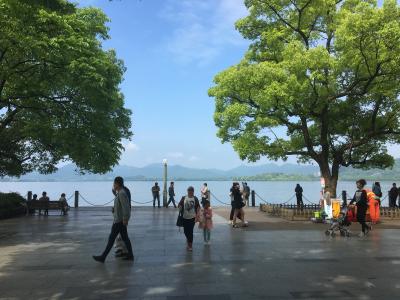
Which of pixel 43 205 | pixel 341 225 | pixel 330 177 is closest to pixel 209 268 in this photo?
pixel 341 225

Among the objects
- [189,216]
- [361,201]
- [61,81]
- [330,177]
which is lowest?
[189,216]

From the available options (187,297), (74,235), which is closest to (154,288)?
(187,297)

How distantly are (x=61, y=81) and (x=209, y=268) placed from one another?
11.7 m

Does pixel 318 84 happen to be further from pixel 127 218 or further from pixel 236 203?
pixel 127 218

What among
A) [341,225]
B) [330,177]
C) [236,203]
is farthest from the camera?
[330,177]

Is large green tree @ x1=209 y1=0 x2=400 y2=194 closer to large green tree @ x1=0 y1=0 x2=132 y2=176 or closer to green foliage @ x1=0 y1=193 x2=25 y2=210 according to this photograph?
large green tree @ x1=0 y1=0 x2=132 y2=176

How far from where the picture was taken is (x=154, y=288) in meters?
7.08

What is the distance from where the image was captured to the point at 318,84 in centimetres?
1966

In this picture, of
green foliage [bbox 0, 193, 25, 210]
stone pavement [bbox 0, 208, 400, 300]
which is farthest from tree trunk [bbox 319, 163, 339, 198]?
green foliage [bbox 0, 193, 25, 210]

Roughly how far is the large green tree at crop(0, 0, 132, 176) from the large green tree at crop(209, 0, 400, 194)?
5796mm

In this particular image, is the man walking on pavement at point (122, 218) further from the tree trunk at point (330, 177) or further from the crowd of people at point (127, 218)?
the tree trunk at point (330, 177)

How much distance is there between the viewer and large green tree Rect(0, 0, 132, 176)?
567 inches

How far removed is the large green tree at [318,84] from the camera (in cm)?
1816

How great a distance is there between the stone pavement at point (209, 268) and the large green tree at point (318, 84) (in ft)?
24.2
